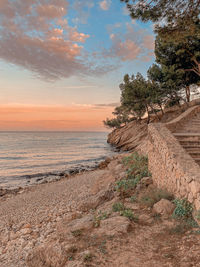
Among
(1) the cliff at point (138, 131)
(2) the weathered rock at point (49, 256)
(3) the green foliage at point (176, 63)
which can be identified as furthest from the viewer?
(1) the cliff at point (138, 131)

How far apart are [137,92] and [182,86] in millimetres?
5922

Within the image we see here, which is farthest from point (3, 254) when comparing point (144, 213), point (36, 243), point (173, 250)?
point (173, 250)

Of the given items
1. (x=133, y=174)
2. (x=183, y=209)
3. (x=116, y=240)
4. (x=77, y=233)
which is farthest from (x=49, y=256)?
(x=133, y=174)

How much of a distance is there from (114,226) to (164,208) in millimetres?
1476

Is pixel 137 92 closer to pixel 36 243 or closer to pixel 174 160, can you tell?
pixel 174 160

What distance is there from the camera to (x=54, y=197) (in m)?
10.9

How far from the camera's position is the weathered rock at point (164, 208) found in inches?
184

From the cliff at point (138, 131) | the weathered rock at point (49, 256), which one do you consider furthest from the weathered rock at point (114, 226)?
the cliff at point (138, 131)

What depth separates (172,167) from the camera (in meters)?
5.45

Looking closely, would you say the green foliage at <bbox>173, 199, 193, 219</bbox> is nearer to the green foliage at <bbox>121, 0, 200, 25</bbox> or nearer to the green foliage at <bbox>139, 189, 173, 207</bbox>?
the green foliage at <bbox>139, 189, 173, 207</bbox>

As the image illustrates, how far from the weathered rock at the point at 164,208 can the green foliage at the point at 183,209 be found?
231mm

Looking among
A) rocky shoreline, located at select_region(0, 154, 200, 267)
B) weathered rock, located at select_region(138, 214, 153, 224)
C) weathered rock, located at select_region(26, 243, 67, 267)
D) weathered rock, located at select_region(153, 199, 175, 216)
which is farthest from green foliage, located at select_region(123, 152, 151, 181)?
weathered rock, located at select_region(26, 243, 67, 267)

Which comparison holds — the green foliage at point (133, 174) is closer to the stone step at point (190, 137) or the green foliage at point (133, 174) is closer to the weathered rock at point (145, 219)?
the stone step at point (190, 137)

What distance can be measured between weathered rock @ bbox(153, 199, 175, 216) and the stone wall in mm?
370
